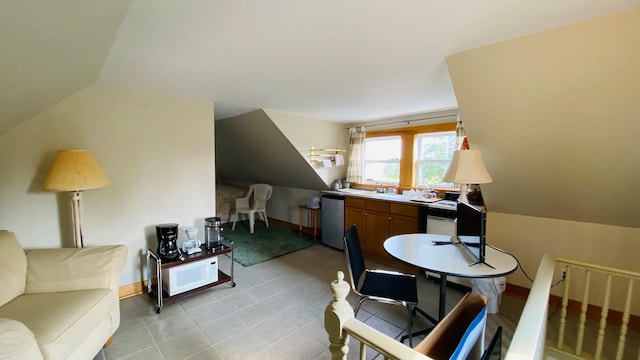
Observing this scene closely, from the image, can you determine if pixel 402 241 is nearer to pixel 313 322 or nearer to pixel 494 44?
pixel 313 322

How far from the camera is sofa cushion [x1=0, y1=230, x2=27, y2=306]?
5.42 feet

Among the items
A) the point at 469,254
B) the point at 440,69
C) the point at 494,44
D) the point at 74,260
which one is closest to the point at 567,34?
the point at 494,44

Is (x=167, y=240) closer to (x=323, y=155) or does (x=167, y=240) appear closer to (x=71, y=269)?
(x=71, y=269)

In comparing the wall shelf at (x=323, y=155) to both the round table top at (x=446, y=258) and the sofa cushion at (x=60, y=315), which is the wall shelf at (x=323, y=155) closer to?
the round table top at (x=446, y=258)

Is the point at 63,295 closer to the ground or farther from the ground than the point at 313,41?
closer to the ground

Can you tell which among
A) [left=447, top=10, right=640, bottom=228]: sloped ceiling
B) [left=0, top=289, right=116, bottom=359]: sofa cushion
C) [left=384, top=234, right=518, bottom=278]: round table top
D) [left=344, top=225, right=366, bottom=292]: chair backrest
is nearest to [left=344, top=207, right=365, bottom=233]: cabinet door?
[left=384, top=234, right=518, bottom=278]: round table top

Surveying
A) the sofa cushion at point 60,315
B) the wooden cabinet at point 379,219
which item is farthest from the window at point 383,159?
the sofa cushion at point 60,315

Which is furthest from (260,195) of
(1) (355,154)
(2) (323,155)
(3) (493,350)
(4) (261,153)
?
(3) (493,350)

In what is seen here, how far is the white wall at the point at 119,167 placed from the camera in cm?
221

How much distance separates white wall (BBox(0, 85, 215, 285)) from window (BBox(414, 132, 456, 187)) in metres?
2.95

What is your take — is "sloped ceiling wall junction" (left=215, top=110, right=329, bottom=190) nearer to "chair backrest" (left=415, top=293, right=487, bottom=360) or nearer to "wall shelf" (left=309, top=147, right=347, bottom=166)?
"wall shelf" (left=309, top=147, right=347, bottom=166)

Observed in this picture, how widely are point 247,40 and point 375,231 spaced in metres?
3.00

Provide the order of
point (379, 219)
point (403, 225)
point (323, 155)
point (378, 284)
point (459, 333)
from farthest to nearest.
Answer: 1. point (323, 155)
2. point (379, 219)
3. point (403, 225)
4. point (378, 284)
5. point (459, 333)

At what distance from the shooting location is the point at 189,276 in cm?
264
